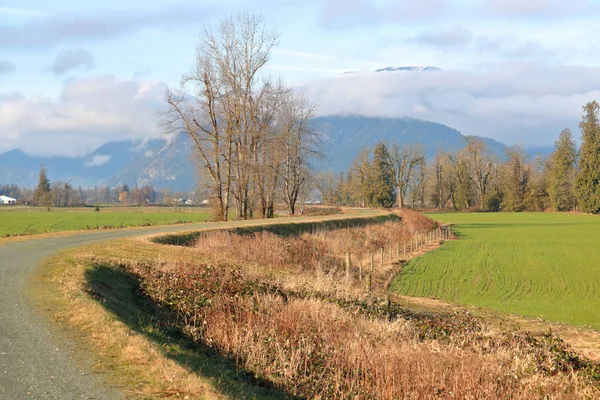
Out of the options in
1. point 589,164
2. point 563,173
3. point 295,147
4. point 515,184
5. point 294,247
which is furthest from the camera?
point 515,184

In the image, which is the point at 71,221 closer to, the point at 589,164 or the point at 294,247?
the point at 294,247

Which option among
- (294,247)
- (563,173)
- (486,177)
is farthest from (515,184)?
(294,247)

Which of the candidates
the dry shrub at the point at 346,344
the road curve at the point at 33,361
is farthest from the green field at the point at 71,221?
the road curve at the point at 33,361

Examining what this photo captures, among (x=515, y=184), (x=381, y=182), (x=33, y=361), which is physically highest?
(x=381, y=182)

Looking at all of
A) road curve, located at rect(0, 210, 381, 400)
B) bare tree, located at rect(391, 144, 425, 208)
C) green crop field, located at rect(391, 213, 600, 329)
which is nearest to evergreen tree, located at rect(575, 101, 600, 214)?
bare tree, located at rect(391, 144, 425, 208)

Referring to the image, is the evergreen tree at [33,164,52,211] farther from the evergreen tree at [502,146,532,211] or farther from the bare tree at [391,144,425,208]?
the evergreen tree at [502,146,532,211]

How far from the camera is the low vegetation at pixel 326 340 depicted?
10359mm

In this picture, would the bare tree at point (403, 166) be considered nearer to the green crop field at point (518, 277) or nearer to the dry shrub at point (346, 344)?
the green crop field at point (518, 277)

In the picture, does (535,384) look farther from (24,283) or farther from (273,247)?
(273,247)

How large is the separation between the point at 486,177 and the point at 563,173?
22.2 m

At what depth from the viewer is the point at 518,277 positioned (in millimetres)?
35156

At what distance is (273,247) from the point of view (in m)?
27.0

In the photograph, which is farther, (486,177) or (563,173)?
(486,177)

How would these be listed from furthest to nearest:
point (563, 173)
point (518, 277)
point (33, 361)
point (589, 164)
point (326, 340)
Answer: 1. point (563, 173)
2. point (589, 164)
3. point (518, 277)
4. point (326, 340)
5. point (33, 361)
